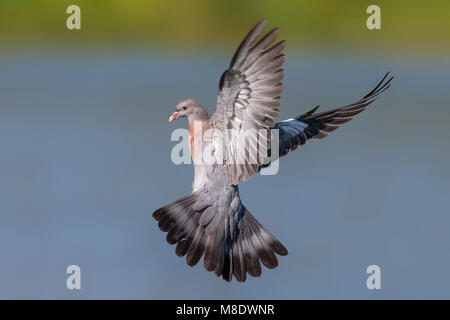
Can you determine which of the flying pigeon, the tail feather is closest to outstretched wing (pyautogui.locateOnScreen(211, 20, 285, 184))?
the flying pigeon

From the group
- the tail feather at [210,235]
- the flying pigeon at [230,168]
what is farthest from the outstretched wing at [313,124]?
the tail feather at [210,235]

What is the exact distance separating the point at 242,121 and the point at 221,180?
566mm

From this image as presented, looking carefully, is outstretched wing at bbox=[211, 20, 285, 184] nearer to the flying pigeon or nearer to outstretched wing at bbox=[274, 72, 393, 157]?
the flying pigeon

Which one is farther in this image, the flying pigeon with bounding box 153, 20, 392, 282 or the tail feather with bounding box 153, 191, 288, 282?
the tail feather with bounding box 153, 191, 288, 282

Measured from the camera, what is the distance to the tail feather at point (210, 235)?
4648 millimetres

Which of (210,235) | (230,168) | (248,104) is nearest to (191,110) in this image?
(230,168)

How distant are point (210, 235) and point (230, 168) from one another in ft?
1.79

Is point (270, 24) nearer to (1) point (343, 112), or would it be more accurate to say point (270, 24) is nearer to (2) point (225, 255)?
(1) point (343, 112)

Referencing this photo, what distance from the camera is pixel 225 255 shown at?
4.71 m

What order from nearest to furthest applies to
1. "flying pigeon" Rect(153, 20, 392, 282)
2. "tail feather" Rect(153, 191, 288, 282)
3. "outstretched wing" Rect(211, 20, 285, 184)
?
"outstretched wing" Rect(211, 20, 285, 184) → "flying pigeon" Rect(153, 20, 392, 282) → "tail feather" Rect(153, 191, 288, 282)

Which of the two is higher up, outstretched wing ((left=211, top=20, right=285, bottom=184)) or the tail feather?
outstretched wing ((left=211, top=20, right=285, bottom=184))

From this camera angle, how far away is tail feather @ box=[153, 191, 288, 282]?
4.65 meters

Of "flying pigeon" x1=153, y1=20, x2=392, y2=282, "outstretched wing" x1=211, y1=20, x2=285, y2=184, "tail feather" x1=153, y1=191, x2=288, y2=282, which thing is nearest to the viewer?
"outstretched wing" x1=211, y1=20, x2=285, y2=184

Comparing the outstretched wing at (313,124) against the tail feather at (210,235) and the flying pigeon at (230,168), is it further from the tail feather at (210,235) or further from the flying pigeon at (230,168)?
the tail feather at (210,235)
